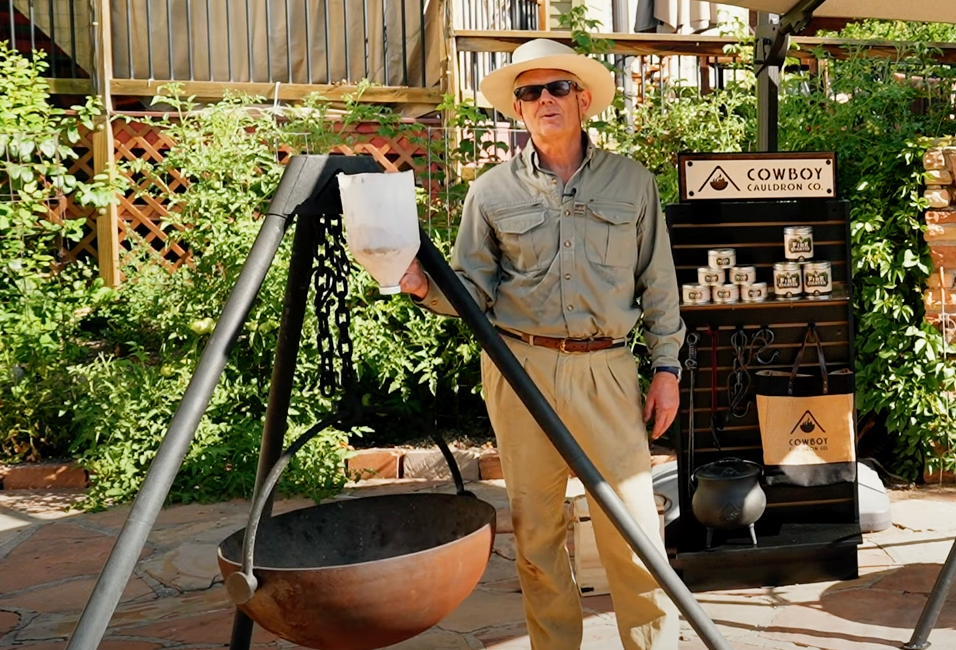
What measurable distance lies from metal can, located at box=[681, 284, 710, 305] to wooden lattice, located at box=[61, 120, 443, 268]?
118 inches

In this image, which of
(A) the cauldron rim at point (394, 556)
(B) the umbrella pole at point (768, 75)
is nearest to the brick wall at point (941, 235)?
(B) the umbrella pole at point (768, 75)

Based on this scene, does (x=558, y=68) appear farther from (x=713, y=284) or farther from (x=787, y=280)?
(x=787, y=280)

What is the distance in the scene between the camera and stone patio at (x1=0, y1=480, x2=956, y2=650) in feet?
12.5

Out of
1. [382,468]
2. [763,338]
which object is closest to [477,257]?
[763,338]

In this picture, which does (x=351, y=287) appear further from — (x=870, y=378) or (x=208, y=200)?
(x=870, y=378)

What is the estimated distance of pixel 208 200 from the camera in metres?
6.10

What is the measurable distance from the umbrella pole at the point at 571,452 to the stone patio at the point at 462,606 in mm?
1317

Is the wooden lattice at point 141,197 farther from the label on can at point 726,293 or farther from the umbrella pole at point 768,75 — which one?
the label on can at point 726,293

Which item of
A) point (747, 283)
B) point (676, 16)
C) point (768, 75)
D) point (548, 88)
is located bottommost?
point (747, 283)

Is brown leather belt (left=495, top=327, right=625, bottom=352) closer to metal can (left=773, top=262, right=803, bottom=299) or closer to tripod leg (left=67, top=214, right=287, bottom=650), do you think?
tripod leg (left=67, top=214, right=287, bottom=650)

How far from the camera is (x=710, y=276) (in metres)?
4.23

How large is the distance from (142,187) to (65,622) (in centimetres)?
360

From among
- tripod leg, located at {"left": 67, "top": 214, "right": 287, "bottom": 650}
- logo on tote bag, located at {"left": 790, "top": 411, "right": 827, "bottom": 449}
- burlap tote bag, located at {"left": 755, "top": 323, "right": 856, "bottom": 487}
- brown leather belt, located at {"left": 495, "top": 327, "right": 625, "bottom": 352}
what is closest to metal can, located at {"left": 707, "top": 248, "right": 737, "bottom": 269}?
burlap tote bag, located at {"left": 755, "top": 323, "right": 856, "bottom": 487}

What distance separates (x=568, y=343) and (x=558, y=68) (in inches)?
29.9
